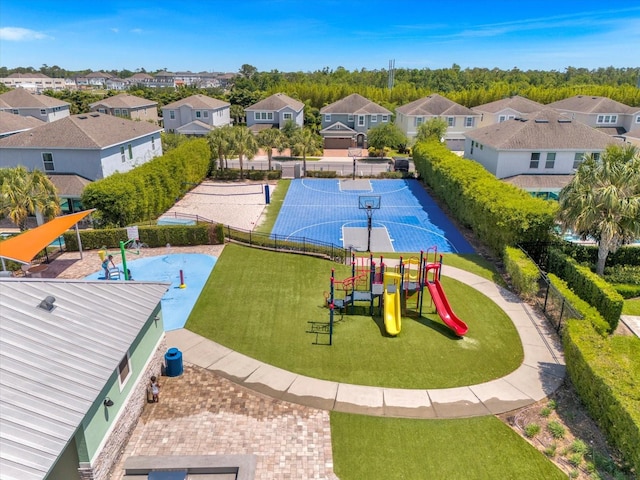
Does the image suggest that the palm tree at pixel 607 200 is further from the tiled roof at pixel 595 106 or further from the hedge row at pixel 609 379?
the tiled roof at pixel 595 106

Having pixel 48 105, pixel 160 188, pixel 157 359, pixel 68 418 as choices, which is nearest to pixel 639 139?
pixel 160 188

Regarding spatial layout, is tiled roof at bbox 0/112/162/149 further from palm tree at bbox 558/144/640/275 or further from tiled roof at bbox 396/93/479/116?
tiled roof at bbox 396/93/479/116

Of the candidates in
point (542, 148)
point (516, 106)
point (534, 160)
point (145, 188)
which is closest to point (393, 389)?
point (145, 188)

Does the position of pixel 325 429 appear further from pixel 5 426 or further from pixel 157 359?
pixel 5 426

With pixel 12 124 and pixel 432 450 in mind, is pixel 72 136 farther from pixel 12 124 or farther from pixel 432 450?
pixel 432 450

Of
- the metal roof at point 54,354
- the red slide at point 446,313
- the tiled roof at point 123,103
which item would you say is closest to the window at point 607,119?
the red slide at point 446,313
